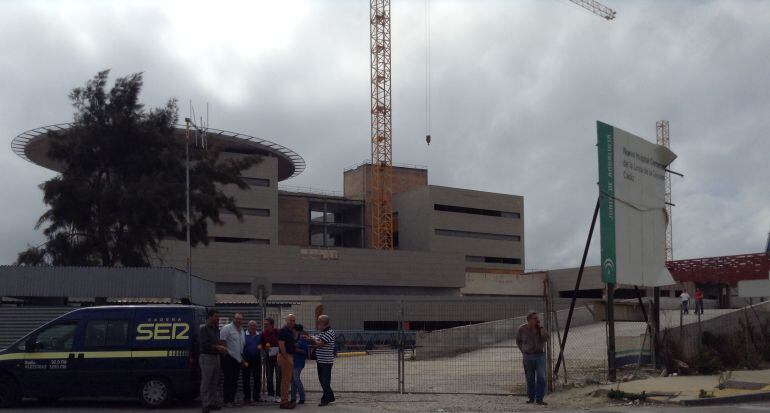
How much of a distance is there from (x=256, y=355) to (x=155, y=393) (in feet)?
6.60

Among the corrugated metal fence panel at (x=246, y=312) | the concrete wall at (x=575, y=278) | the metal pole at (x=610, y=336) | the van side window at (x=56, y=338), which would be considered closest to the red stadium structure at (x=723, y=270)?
the concrete wall at (x=575, y=278)

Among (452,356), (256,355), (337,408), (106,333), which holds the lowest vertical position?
(452,356)

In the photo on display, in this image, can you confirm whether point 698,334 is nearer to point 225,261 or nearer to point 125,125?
point 125,125

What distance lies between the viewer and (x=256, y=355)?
15.2 meters

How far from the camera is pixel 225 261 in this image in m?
72.6

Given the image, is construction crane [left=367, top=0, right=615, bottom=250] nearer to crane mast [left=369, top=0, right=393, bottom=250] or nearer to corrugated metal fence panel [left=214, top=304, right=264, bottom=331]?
crane mast [left=369, top=0, right=393, bottom=250]

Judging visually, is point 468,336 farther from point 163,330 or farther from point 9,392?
point 9,392

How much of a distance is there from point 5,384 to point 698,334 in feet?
50.7

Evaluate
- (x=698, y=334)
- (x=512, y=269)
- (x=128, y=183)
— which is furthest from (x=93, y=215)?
(x=512, y=269)

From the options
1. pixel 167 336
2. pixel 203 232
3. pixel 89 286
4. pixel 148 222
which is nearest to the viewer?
pixel 167 336

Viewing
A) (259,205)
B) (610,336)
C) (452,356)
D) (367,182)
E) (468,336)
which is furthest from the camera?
(367,182)

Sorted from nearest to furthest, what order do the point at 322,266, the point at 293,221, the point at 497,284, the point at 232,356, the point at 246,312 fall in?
the point at 232,356 < the point at 246,312 < the point at 322,266 < the point at 497,284 < the point at 293,221

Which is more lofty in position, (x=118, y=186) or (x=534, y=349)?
(x=118, y=186)

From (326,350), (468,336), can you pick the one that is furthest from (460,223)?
(326,350)
